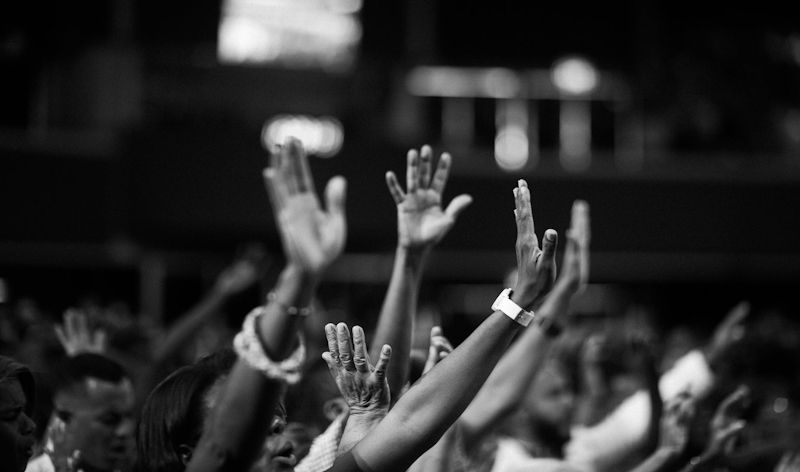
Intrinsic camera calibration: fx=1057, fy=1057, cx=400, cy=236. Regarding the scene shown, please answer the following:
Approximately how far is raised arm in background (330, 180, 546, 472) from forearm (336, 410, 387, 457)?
4.1 inches

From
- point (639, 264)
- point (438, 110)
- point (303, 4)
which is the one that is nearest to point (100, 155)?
point (303, 4)

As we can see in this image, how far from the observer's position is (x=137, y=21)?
14633mm

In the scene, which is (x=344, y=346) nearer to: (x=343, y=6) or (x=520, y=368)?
(x=520, y=368)

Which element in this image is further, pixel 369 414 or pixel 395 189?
pixel 395 189

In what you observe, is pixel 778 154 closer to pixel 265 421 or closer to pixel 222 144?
pixel 222 144

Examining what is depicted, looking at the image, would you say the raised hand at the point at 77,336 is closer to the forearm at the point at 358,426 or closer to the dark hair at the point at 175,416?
the dark hair at the point at 175,416

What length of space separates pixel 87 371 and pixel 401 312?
3.55ft

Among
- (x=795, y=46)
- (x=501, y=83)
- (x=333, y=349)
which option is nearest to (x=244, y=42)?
(x=501, y=83)

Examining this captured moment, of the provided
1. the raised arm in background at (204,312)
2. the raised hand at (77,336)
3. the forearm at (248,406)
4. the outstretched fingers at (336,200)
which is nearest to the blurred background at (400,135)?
the raised arm in background at (204,312)

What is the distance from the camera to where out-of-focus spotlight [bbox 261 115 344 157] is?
45.1 ft

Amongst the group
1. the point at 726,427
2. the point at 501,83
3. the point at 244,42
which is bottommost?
the point at 726,427

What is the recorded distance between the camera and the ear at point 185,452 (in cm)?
253

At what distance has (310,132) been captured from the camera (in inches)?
566

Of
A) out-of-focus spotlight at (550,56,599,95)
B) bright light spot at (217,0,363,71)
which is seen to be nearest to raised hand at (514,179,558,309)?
bright light spot at (217,0,363,71)
